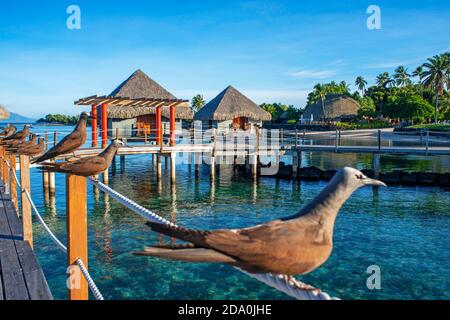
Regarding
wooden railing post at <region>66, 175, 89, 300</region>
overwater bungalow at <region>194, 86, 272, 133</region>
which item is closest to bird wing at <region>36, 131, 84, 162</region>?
wooden railing post at <region>66, 175, 89, 300</region>

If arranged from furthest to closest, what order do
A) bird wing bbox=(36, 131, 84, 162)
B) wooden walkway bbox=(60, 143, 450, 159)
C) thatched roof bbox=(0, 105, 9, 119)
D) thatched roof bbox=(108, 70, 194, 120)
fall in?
thatched roof bbox=(108, 70, 194, 120), wooden walkway bbox=(60, 143, 450, 159), thatched roof bbox=(0, 105, 9, 119), bird wing bbox=(36, 131, 84, 162)

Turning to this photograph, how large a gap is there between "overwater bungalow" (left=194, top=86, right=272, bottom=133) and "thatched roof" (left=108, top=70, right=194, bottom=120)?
3.81 metres

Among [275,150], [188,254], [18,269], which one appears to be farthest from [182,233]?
[275,150]

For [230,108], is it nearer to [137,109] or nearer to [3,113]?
[137,109]

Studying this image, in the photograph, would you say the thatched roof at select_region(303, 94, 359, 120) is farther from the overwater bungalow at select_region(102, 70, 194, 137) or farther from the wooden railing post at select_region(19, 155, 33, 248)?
the wooden railing post at select_region(19, 155, 33, 248)

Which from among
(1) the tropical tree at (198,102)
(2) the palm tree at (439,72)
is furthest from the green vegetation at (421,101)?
(1) the tropical tree at (198,102)

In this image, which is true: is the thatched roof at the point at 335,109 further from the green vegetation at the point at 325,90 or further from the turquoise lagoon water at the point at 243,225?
the turquoise lagoon water at the point at 243,225

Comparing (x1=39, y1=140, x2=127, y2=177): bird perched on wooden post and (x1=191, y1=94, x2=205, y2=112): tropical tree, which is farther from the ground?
(x1=191, y1=94, x2=205, y2=112): tropical tree

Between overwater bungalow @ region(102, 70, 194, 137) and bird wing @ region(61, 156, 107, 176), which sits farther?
overwater bungalow @ region(102, 70, 194, 137)

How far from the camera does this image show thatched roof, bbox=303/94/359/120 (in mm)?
59562

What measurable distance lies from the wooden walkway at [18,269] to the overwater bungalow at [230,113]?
25.7 meters

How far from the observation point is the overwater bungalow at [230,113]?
31.5 metres

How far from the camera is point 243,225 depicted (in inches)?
555

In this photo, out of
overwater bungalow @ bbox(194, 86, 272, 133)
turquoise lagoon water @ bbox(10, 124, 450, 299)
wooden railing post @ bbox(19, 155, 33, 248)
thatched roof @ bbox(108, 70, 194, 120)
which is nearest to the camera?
wooden railing post @ bbox(19, 155, 33, 248)
